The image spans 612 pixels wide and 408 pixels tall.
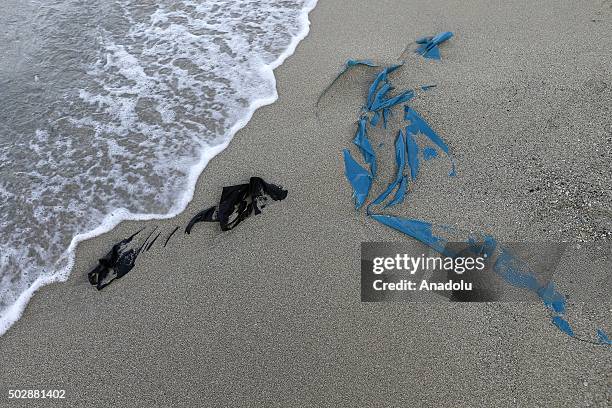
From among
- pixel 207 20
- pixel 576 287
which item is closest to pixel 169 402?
pixel 576 287

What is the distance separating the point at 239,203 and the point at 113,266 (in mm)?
945

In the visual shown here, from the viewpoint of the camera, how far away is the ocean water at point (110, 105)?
3121 mm

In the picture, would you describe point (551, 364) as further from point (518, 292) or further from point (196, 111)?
point (196, 111)

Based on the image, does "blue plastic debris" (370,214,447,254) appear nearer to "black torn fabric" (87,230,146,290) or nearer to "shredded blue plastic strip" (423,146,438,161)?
"shredded blue plastic strip" (423,146,438,161)

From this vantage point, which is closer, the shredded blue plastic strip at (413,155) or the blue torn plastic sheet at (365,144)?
the shredded blue plastic strip at (413,155)

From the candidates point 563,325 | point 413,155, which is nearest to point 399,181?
point 413,155

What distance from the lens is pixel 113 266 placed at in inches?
111

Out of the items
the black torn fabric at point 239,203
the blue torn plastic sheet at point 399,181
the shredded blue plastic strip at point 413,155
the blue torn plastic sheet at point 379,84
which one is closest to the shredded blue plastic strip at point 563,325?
the blue torn plastic sheet at point 399,181

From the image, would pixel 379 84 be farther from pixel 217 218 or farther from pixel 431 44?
pixel 217 218

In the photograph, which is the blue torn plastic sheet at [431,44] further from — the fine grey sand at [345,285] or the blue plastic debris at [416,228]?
the blue plastic debris at [416,228]

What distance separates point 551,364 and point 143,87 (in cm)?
405

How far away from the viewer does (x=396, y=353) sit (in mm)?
2262

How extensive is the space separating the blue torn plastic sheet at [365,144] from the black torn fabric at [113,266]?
1.77 m

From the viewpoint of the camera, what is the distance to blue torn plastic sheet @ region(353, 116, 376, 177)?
10.4 feet
